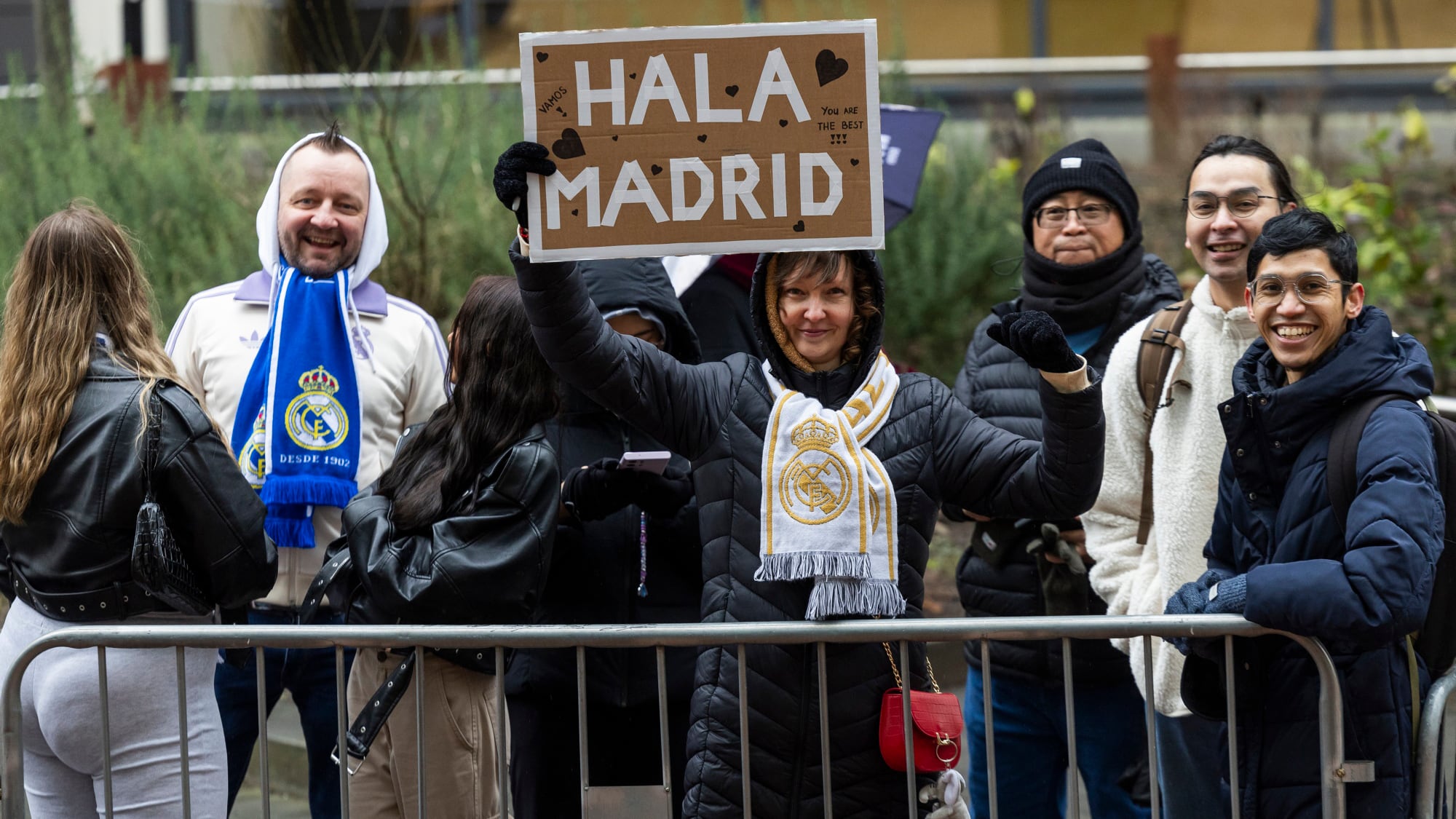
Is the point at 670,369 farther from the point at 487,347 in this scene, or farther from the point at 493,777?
the point at 493,777

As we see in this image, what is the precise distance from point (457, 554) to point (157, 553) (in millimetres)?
675

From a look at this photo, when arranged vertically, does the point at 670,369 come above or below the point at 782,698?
above

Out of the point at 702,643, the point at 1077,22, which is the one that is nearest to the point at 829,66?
the point at 702,643

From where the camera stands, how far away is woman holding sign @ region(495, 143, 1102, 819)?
3271mm

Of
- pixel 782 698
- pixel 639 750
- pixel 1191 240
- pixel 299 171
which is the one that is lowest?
pixel 639 750

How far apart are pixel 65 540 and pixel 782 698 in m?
1.69

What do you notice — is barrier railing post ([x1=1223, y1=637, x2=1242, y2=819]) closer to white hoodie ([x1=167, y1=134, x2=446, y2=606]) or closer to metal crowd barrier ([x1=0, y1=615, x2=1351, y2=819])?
metal crowd barrier ([x1=0, y1=615, x2=1351, y2=819])

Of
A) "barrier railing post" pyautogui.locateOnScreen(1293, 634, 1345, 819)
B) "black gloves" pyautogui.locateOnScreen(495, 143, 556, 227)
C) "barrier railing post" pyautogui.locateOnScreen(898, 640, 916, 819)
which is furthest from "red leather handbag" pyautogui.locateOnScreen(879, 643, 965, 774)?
"black gloves" pyautogui.locateOnScreen(495, 143, 556, 227)

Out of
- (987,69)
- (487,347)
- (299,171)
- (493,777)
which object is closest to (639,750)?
(493,777)

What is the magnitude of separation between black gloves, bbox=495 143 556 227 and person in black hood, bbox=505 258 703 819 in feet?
2.91

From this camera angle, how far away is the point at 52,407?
3572mm

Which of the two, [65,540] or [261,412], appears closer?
[65,540]

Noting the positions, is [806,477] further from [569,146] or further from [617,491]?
[569,146]

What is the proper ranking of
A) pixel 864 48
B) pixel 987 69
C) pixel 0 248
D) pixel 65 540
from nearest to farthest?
pixel 864 48
pixel 65 540
pixel 0 248
pixel 987 69
